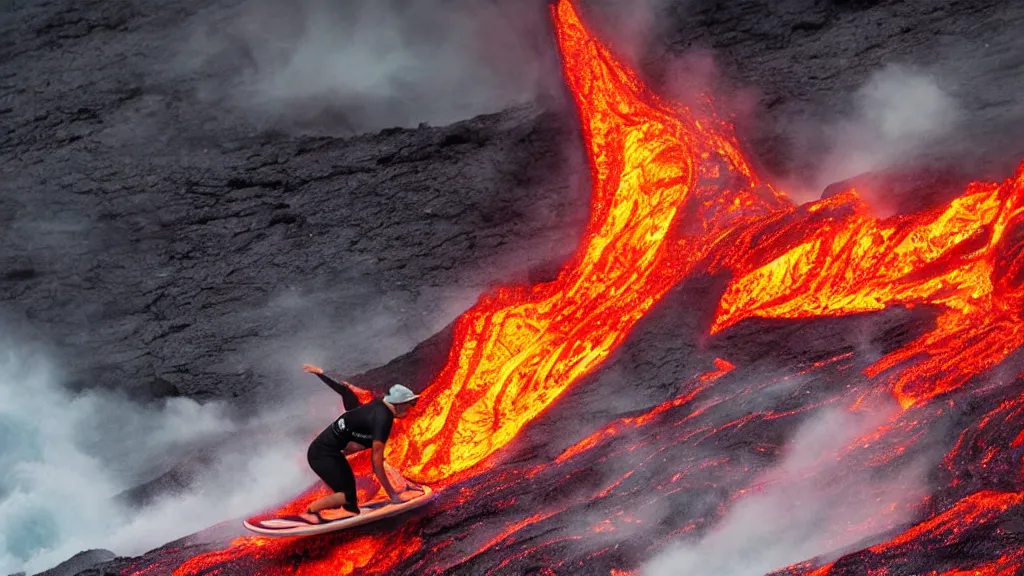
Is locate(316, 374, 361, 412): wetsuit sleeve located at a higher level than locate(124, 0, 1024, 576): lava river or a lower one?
higher

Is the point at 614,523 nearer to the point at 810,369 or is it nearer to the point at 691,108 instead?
the point at 810,369

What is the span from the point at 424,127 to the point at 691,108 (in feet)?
9.70

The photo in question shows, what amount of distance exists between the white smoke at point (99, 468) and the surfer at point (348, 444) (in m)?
0.93

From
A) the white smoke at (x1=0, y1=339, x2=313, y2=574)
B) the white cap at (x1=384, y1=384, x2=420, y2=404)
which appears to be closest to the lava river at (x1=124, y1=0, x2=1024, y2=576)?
the white smoke at (x1=0, y1=339, x2=313, y2=574)

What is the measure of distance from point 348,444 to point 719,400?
9.83 feet

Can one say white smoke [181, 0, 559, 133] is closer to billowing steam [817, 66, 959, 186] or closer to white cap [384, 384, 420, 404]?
billowing steam [817, 66, 959, 186]

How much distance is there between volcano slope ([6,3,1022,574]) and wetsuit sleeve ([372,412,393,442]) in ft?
2.75

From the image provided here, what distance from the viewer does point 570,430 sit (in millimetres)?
8016

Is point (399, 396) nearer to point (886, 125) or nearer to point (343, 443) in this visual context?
point (343, 443)

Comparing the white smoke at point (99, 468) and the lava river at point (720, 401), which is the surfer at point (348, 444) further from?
the white smoke at point (99, 468)

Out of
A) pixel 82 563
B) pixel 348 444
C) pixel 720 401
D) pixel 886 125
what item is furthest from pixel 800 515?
pixel 82 563

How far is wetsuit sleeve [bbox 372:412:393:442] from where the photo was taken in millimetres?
6938

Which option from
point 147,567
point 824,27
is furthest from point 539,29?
point 147,567

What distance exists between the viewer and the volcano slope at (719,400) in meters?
6.91
